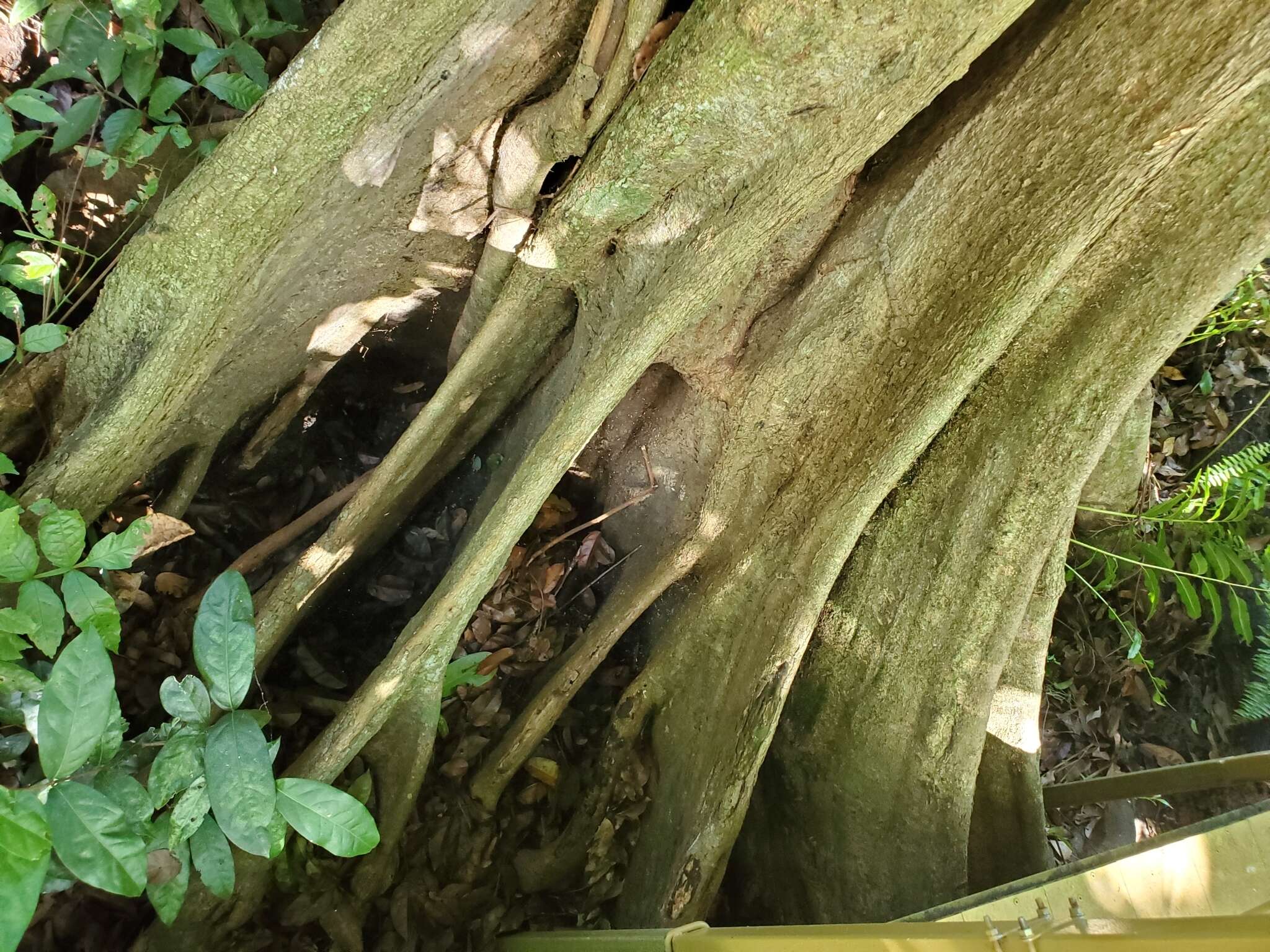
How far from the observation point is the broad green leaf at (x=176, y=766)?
147cm

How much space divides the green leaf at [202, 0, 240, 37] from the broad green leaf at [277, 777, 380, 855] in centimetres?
195

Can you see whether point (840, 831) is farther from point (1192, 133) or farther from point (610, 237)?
point (1192, 133)

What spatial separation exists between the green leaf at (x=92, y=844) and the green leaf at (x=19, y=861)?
111mm

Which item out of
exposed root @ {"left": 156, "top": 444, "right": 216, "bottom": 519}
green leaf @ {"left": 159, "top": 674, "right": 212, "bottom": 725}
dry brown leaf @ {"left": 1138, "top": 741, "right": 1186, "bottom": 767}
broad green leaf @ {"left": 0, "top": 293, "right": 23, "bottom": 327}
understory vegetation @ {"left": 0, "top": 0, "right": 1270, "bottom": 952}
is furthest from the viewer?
dry brown leaf @ {"left": 1138, "top": 741, "right": 1186, "bottom": 767}

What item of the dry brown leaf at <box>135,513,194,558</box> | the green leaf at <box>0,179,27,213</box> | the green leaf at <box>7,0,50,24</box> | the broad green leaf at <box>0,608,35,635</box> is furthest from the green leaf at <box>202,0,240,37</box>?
the broad green leaf at <box>0,608,35,635</box>

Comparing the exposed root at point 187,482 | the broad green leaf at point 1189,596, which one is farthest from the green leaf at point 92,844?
the broad green leaf at point 1189,596

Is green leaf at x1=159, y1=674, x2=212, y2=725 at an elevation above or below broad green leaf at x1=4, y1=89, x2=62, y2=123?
below

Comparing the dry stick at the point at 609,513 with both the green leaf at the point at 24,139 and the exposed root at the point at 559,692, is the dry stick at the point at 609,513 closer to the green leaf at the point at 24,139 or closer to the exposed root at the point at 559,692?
the exposed root at the point at 559,692

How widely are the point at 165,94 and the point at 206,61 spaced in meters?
0.15

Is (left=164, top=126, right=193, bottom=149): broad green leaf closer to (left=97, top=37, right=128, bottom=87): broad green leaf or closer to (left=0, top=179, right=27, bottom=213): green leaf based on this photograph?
(left=97, top=37, right=128, bottom=87): broad green leaf

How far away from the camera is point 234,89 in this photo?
2.18 m

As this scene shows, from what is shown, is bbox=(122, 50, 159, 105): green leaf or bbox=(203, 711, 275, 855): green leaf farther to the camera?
bbox=(122, 50, 159, 105): green leaf

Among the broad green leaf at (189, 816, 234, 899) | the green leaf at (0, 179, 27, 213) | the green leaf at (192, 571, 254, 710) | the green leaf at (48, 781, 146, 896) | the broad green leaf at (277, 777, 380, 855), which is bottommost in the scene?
the broad green leaf at (189, 816, 234, 899)

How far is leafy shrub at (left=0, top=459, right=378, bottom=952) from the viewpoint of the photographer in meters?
1.29
